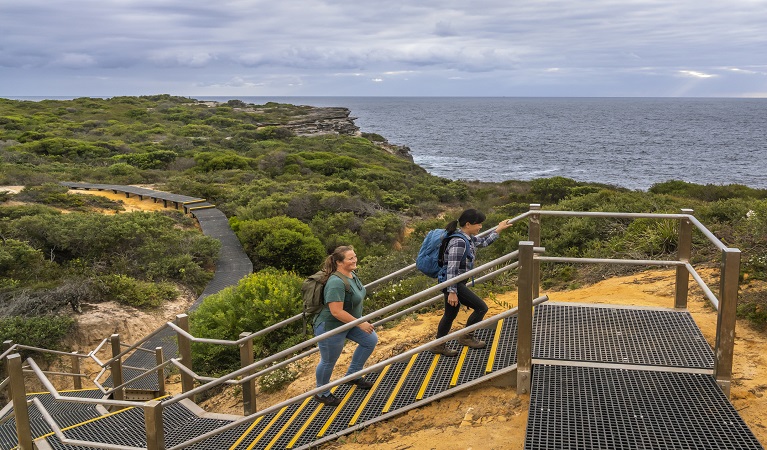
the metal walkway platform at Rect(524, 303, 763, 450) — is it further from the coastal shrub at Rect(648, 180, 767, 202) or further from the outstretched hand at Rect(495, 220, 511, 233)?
the coastal shrub at Rect(648, 180, 767, 202)

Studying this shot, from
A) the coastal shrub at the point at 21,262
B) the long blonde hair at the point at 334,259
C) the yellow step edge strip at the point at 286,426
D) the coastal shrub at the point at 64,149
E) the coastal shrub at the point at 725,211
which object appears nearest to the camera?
the yellow step edge strip at the point at 286,426

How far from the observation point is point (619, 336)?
5.52m

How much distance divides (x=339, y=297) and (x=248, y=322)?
463cm

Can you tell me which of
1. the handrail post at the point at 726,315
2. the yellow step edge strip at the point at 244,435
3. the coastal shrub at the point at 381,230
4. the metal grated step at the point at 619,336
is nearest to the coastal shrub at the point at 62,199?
the coastal shrub at the point at 381,230

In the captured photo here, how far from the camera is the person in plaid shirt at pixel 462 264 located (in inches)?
214

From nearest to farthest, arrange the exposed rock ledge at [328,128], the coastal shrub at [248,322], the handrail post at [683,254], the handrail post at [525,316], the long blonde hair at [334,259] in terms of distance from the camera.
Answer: the handrail post at [525,316] < the long blonde hair at [334,259] < the handrail post at [683,254] < the coastal shrub at [248,322] < the exposed rock ledge at [328,128]

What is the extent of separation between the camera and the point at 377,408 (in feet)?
16.8

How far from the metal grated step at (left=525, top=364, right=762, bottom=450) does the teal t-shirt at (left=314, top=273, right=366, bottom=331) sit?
1.61 m

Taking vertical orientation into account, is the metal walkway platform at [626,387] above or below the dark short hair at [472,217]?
below

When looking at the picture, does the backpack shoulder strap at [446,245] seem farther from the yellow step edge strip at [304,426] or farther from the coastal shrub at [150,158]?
the coastal shrub at [150,158]

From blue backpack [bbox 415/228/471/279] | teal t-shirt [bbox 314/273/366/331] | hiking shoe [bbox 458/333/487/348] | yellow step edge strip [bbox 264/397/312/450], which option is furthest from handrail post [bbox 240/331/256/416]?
hiking shoe [bbox 458/333/487/348]

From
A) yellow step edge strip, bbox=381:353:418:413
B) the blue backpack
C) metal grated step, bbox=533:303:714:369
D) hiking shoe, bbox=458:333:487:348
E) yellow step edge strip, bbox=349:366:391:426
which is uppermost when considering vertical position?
the blue backpack

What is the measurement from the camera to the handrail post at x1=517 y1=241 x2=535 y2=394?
4410 millimetres

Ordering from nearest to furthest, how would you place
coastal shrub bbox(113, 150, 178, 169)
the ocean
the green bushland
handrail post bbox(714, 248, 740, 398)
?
handrail post bbox(714, 248, 740, 398), the green bushland, coastal shrub bbox(113, 150, 178, 169), the ocean
